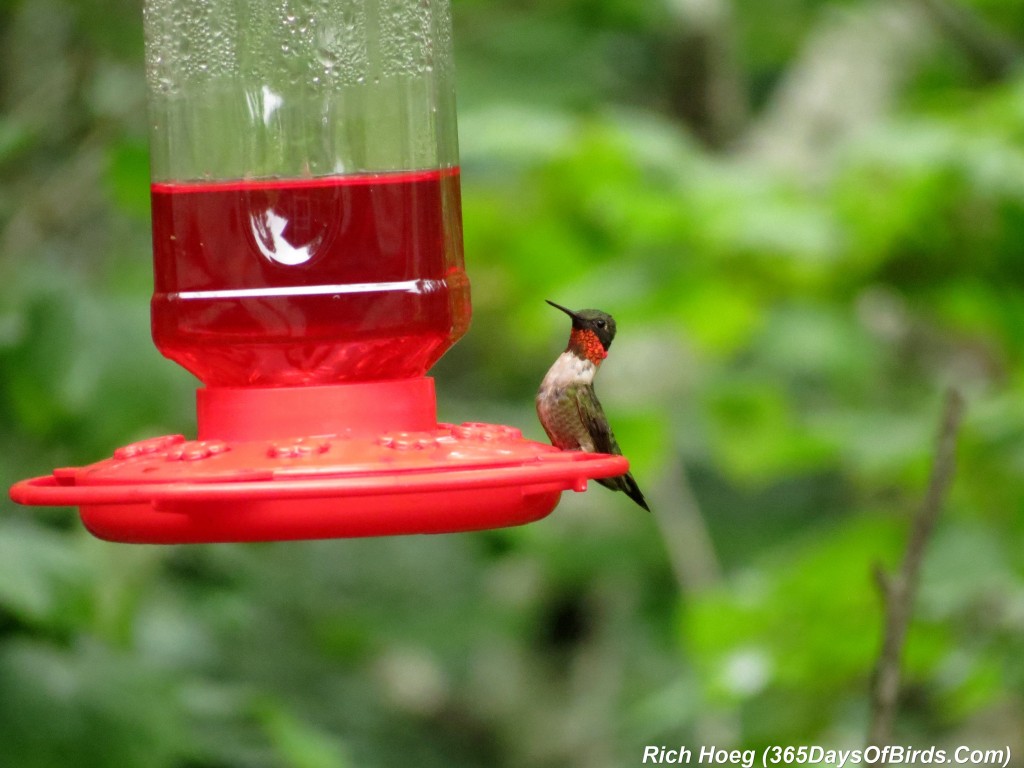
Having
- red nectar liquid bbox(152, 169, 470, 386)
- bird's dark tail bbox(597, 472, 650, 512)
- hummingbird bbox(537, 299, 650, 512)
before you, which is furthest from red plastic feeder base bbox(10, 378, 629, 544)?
bird's dark tail bbox(597, 472, 650, 512)

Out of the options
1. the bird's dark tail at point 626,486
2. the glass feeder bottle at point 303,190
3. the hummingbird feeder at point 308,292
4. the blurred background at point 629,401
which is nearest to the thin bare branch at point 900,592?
the bird's dark tail at point 626,486

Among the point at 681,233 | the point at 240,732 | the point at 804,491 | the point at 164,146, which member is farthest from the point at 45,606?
the point at 804,491

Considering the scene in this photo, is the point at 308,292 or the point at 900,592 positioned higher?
the point at 308,292

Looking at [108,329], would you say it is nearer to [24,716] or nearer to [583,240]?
[24,716]

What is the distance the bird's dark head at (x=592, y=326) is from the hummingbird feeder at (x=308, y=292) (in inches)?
10.9

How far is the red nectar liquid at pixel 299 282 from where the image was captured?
263 centimetres

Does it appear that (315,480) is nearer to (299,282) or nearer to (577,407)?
(299,282)

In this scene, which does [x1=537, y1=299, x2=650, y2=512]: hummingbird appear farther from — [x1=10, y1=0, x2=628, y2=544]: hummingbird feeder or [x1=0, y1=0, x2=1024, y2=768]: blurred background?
[x1=0, y1=0, x2=1024, y2=768]: blurred background

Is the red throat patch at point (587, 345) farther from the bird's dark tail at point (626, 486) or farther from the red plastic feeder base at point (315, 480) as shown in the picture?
the red plastic feeder base at point (315, 480)

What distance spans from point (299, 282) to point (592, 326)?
0.71 meters

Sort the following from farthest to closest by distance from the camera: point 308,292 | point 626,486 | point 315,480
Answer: point 626,486 → point 308,292 → point 315,480

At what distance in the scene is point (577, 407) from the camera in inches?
116

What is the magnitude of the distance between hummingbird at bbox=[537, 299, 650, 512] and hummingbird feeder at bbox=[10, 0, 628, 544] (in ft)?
0.84

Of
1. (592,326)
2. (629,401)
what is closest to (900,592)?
(592,326)
